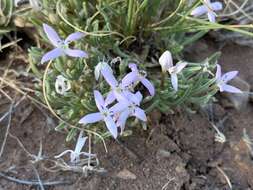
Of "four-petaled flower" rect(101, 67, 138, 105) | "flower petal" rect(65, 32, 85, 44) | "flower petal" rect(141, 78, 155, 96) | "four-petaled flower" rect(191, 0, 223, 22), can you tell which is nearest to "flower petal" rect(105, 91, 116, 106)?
"four-petaled flower" rect(101, 67, 138, 105)

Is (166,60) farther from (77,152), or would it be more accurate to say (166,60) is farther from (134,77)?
(77,152)

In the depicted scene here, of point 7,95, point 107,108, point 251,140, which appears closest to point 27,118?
point 7,95

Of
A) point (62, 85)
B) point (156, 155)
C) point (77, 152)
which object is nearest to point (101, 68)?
point (62, 85)

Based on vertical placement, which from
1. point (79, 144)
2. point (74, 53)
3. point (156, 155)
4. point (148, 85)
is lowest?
point (156, 155)

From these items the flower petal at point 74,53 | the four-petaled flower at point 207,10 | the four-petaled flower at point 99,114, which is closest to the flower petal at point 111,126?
the four-petaled flower at point 99,114

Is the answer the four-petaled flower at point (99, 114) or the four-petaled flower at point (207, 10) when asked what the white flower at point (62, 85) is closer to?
the four-petaled flower at point (99, 114)

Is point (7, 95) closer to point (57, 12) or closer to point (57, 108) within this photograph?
point (57, 108)

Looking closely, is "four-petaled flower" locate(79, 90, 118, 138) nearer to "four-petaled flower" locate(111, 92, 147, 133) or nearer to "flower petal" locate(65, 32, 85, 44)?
"four-petaled flower" locate(111, 92, 147, 133)
